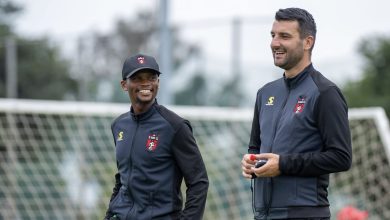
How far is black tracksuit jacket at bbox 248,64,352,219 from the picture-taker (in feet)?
16.9

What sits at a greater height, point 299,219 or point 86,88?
point 299,219

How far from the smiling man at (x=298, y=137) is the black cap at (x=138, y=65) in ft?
2.54

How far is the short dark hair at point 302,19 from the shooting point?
5312mm

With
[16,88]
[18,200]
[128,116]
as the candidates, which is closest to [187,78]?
[18,200]

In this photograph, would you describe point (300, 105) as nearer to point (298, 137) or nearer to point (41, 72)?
point (298, 137)

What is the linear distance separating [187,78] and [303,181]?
1039 centimetres

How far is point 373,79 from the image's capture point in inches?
1261

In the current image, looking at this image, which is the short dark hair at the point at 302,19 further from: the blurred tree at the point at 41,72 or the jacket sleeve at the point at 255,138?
the blurred tree at the point at 41,72

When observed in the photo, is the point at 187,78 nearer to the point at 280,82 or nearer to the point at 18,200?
the point at 18,200

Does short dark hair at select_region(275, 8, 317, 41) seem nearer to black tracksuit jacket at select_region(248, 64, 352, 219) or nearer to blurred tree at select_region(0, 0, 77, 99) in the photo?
black tracksuit jacket at select_region(248, 64, 352, 219)

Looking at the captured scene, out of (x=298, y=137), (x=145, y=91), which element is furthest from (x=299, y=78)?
(x=145, y=91)

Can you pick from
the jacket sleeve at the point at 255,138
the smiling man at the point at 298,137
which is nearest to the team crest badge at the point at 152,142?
the jacket sleeve at the point at 255,138

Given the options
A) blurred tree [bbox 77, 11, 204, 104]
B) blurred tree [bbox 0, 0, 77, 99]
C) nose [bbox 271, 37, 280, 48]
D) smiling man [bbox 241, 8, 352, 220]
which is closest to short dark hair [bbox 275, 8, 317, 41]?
smiling man [bbox 241, 8, 352, 220]

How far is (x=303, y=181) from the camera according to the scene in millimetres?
5207
